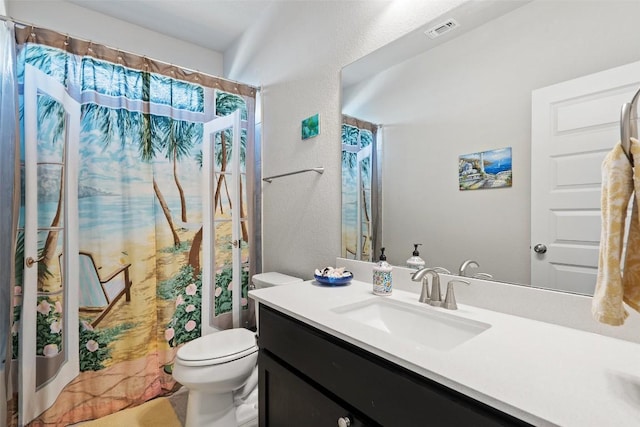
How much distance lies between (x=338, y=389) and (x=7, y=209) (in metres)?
1.74

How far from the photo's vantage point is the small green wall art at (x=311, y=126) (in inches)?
63.6

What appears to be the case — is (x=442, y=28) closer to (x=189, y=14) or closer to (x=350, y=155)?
(x=350, y=155)

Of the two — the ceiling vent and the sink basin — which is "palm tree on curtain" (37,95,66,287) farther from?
the ceiling vent

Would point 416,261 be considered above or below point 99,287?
above

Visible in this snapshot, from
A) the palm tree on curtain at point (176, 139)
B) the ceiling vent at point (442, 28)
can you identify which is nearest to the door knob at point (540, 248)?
the ceiling vent at point (442, 28)

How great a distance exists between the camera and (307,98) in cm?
170

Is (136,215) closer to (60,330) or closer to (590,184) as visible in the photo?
(60,330)

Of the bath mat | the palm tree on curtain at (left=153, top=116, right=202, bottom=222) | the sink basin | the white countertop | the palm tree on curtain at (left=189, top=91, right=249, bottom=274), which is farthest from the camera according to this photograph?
the palm tree on curtain at (left=189, top=91, right=249, bottom=274)

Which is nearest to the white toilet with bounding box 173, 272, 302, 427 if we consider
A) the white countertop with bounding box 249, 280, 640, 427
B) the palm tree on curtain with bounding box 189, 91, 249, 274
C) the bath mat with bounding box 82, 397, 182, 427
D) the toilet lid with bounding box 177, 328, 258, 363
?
the toilet lid with bounding box 177, 328, 258, 363

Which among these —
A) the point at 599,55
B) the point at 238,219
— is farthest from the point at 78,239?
the point at 599,55

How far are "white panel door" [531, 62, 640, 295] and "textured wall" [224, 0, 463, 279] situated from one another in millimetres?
572

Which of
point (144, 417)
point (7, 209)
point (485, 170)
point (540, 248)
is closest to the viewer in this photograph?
point (540, 248)

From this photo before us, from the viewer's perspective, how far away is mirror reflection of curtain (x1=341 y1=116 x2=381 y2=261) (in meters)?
1.39

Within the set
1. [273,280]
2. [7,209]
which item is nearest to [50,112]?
[7,209]
